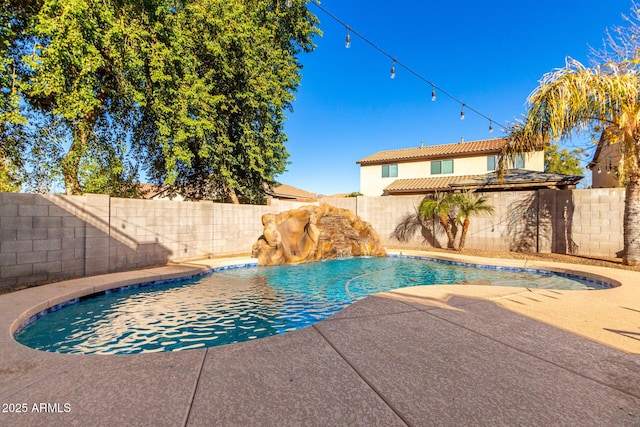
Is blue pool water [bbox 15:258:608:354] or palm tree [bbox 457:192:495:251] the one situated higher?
palm tree [bbox 457:192:495:251]

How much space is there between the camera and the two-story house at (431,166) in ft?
66.9

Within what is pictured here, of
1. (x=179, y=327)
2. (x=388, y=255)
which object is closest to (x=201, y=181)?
(x=388, y=255)

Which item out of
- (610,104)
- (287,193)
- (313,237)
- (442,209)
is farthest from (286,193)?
(610,104)

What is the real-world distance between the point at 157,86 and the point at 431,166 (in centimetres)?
1891

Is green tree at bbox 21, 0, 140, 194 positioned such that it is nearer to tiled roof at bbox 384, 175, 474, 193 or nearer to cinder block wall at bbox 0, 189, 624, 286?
cinder block wall at bbox 0, 189, 624, 286

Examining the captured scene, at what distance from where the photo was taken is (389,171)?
78.7 ft

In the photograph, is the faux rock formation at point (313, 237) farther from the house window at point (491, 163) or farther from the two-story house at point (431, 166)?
the house window at point (491, 163)

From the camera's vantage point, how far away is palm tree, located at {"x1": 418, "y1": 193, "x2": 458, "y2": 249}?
41.0ft

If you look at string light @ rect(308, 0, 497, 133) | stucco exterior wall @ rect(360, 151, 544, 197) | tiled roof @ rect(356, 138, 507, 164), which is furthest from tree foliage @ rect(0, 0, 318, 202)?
stucco exterior wall @ rect(360, 151, 544, 197)

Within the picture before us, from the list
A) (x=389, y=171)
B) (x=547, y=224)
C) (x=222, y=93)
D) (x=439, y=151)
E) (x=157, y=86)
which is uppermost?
(x=222, y=93)

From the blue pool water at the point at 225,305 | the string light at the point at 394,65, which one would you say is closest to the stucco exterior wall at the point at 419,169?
the string light at the point at 394,65

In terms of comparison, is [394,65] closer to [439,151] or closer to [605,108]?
[605,108]

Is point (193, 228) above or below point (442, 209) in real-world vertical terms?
below

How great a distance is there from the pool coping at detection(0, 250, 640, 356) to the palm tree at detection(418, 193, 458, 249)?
190 inches
